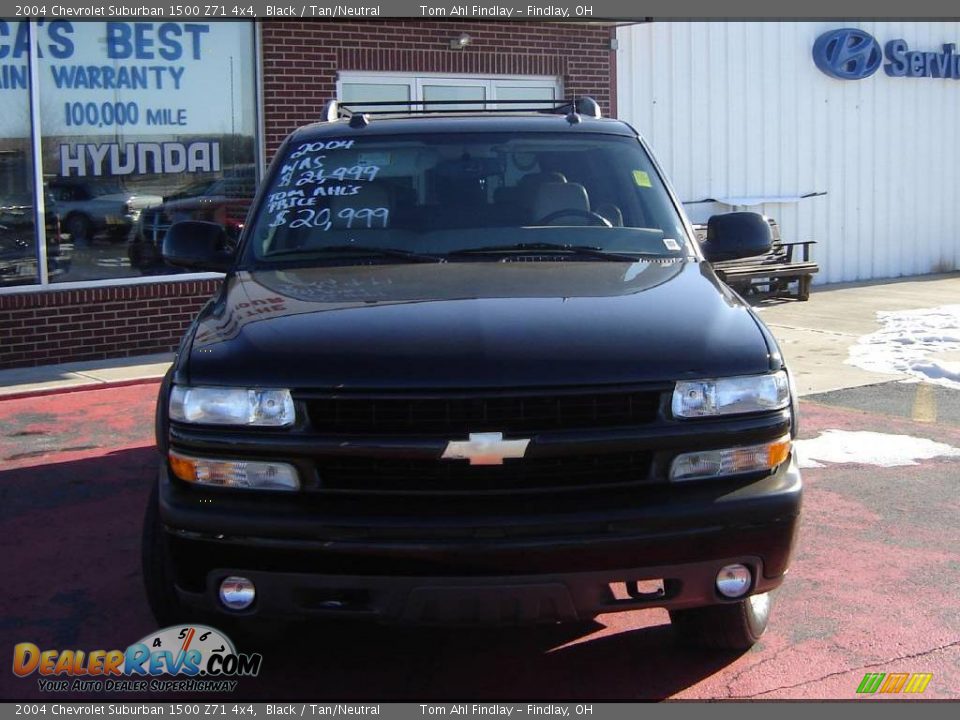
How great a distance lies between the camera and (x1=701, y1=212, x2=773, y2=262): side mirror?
500 centimetres

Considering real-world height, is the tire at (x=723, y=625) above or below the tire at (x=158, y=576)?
below

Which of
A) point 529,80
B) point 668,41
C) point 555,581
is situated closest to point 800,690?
point 555,581

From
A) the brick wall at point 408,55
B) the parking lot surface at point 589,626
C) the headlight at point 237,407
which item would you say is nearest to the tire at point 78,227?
the brick wall at point 408,55

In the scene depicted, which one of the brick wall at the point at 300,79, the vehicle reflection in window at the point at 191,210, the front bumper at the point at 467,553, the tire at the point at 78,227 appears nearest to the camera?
the front bumper at the point at 467,553

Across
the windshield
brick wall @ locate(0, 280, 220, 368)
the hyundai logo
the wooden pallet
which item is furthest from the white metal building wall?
the windshield

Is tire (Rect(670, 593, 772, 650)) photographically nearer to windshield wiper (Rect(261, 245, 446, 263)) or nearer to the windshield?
the windshield

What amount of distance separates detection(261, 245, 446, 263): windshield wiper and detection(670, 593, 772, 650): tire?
1.56 meters

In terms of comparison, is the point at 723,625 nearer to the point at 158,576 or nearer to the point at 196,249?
the point at 158,576

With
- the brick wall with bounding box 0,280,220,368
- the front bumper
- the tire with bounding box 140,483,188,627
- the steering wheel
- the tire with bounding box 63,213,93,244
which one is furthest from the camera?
the tire with bounding box 63,213,93,244

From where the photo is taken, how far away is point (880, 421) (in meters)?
8.26

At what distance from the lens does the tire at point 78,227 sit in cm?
1073

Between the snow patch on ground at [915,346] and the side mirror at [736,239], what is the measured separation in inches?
199

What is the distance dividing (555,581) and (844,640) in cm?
157

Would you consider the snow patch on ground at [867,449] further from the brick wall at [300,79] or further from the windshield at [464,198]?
the brick wall at [300,79]
